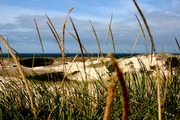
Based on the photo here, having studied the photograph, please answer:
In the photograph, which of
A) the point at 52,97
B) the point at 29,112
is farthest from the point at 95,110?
the point at 29,112

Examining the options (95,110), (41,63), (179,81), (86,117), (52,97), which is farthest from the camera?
(41,63)

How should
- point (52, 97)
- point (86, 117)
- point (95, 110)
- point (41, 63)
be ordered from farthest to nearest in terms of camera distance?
1. point (41, 63)
2. point (52, 97)
3. point (95, 110)
4. point (86, 117)

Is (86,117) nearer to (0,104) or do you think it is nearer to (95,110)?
(95,110)

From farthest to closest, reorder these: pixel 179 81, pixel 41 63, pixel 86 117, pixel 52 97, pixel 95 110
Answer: pixel 41 63 → pixel 179 81 → pixel 52 97 → pixel 95 110 → pixel 86 117

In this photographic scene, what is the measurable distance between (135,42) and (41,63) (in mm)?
12467

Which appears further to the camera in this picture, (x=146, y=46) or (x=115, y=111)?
(x=146, y=46)

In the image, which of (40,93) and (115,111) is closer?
(115,111)

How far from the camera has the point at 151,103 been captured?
1.80m

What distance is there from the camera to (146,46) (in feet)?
6.16

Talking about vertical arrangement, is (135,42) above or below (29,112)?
above

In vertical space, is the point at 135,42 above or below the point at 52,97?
above

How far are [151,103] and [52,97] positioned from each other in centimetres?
57

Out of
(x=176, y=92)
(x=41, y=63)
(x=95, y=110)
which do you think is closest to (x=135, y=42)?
(x=176, y=92)

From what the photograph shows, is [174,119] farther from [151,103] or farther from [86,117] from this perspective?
[86,117]
